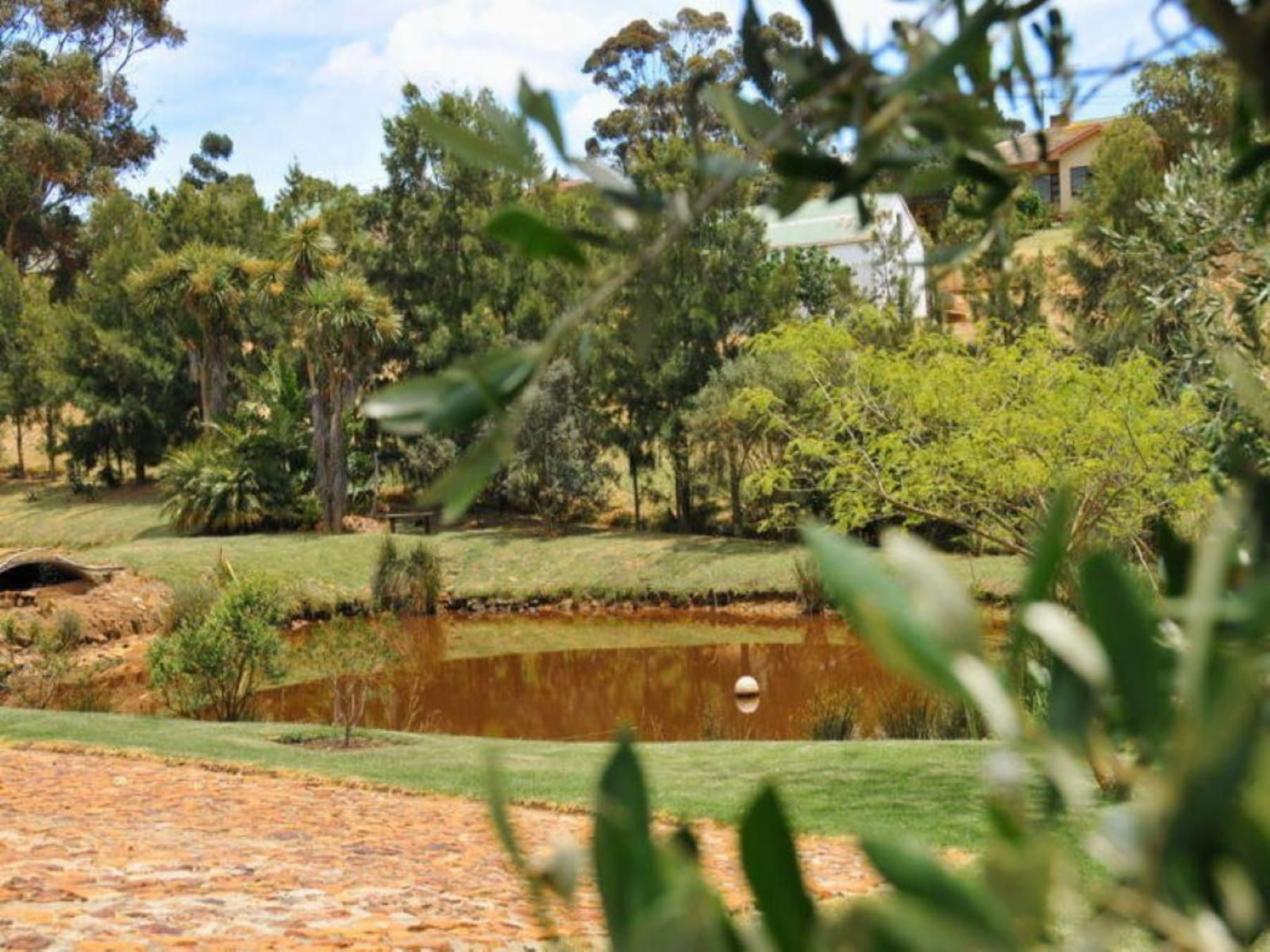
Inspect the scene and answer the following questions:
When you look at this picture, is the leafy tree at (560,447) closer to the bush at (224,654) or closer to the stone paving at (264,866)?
the bush at (224,654)

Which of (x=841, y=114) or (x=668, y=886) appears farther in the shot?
(x=841, y=114)

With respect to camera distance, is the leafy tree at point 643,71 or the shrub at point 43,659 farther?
the leafy tree at point 643,71

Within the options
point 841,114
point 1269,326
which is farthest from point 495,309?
point 841,114

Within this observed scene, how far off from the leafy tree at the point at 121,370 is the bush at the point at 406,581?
36.6ft

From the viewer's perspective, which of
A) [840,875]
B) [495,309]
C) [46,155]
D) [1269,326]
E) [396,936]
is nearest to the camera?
[396,936]

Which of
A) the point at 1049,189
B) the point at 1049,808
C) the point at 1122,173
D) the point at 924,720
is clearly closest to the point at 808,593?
the point at 924,720

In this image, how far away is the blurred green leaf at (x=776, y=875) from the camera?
494 mm

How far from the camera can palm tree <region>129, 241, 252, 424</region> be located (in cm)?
2822

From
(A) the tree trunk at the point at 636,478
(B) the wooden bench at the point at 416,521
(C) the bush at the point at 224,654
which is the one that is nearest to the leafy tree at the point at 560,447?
(A) the tree trunk at the point at 636,478

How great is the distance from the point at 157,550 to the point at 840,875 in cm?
1900

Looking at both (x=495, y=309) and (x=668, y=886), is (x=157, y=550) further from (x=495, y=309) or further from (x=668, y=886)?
(x=668, y=886)

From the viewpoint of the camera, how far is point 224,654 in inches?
482

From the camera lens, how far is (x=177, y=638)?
12086 mm

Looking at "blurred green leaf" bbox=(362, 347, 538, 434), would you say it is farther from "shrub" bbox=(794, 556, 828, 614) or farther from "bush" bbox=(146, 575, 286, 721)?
"shrub" bbox=(794, 556, 828, 614)
